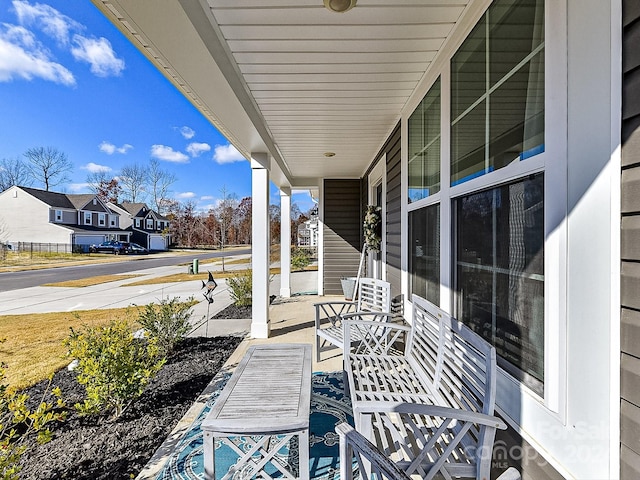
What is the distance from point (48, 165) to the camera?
4781 millimetres

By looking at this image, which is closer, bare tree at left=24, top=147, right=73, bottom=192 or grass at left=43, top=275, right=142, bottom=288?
bare tree at left=24, top=147, right=73, bottom=192

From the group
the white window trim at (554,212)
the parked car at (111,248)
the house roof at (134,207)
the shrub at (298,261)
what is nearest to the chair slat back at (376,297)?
the white window trim at (554,212)

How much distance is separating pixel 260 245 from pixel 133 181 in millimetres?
8355

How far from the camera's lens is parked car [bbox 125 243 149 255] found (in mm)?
10695

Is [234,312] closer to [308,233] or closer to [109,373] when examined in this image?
[109,373]

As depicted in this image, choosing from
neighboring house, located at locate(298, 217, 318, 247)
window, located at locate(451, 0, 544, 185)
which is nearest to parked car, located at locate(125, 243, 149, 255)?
neighboring house, located at locate(298, 217, 318, 247)

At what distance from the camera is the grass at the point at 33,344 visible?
289 centimetres

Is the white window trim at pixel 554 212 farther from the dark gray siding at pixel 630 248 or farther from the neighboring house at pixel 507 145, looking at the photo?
the dark gray siding at pixel 630 248

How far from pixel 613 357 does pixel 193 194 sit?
1340 cm

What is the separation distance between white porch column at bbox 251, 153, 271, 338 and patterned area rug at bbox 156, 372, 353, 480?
155 centimetres

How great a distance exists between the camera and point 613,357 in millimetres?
872

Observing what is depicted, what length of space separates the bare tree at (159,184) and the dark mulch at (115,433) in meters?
9.25

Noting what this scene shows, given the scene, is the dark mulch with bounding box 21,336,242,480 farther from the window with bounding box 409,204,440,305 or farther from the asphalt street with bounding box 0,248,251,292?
the window with bounding box 409,204,440,305

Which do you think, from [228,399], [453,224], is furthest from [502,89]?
[228,399]
